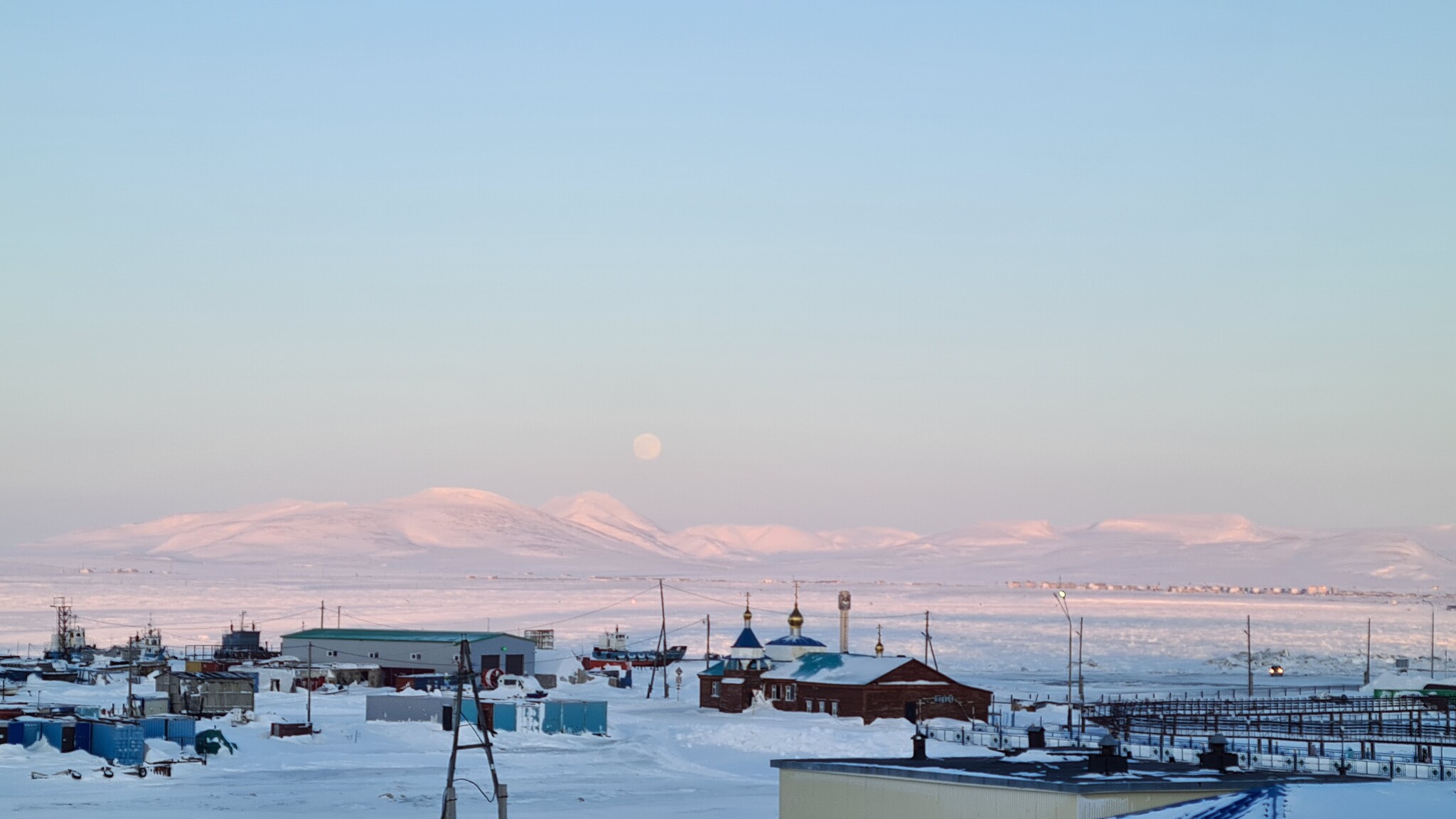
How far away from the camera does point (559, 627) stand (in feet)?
539

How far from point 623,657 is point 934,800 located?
3422 inches

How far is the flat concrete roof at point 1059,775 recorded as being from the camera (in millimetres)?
24203

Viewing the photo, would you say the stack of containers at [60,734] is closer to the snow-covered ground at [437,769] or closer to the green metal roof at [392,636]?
the snow-covered ground at [437,769]

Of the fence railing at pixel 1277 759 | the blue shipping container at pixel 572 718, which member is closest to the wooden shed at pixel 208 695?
the blue shipping container at pixel 572 718

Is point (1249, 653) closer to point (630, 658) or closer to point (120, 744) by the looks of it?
point (630, 658)

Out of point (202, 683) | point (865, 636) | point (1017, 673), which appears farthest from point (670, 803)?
point (865, 636)

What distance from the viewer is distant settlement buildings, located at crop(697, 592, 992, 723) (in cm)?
6469

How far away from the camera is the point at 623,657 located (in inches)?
4377

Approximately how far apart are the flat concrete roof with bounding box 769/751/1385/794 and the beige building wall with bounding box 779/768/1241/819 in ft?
0.27

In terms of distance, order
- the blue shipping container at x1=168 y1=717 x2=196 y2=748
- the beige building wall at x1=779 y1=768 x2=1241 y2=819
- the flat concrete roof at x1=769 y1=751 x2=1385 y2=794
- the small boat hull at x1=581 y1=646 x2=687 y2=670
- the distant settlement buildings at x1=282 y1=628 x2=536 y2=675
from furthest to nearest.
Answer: the small boat hull at x1=581 y1=646 x2=687 y2=670 < the distant settlement buildings at x1=282 y1=628 x2=536 y2=675 < the blue shipping container at x1=168 y1=717 x2=196 y2=748 < the flat concrete roof at x1=769 y1=751 x2=1385 y2=794 < the beige building wall at x1=779 y1=768 x2=1241 y2=819

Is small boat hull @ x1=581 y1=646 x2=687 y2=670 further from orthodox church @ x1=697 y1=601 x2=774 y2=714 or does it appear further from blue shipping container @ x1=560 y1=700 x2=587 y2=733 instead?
blue shipping container @ x1=560 y1=700 x2=587 y2=733

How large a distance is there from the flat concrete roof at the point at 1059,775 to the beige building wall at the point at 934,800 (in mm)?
81

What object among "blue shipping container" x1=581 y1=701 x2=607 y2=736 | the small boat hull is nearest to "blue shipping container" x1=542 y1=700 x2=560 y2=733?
"blue shipping container" x1=581 y1=701 x2=607 y2=736

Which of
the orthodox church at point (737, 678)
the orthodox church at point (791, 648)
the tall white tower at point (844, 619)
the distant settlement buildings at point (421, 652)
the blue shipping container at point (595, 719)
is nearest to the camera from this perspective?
the blue shipping container at point (595, 719)
